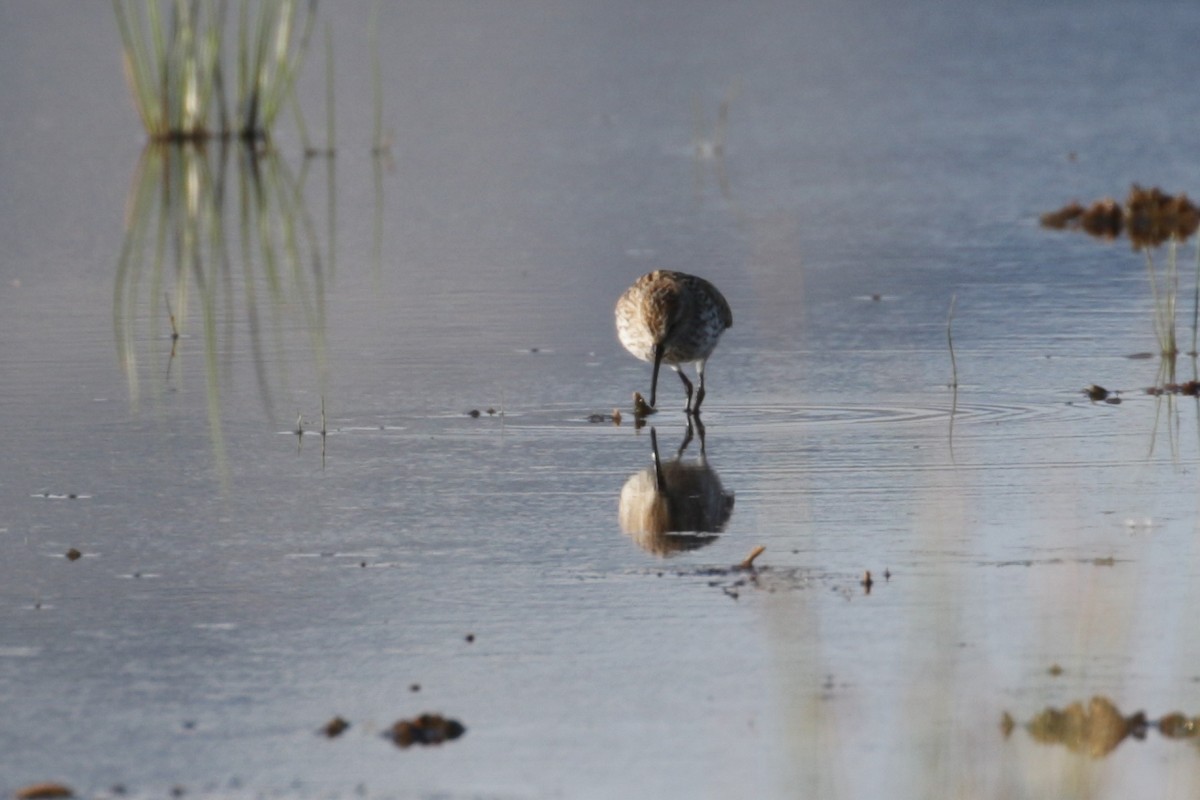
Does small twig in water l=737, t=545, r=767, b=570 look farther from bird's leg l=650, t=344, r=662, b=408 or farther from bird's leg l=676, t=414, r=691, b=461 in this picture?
bird's leg l=650, t=344, r=662, b=408

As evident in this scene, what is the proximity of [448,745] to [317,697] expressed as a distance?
1.76 ft

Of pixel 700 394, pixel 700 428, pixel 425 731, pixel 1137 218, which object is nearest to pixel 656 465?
pixel 700 428

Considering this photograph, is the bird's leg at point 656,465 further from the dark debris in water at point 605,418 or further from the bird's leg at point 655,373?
the bird's leg at point 655,373

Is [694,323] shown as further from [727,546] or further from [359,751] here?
[359,751]

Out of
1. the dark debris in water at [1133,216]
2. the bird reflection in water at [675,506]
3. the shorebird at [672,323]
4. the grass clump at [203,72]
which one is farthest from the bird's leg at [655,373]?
the grass clump at [203,72]

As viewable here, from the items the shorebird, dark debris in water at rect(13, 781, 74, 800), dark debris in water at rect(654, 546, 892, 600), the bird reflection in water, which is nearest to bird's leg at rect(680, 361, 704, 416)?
the shorebird

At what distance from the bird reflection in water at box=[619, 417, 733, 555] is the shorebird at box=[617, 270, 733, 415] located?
983 millimetres

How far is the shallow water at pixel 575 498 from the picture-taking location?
529cm

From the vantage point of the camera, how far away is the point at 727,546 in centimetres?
709

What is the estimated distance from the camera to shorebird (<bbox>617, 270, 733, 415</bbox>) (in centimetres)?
960

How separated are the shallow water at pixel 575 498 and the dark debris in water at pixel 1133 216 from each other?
574 millimetres

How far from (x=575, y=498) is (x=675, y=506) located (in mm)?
397

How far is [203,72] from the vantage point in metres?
21.7

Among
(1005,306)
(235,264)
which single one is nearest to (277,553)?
(1005,306)
